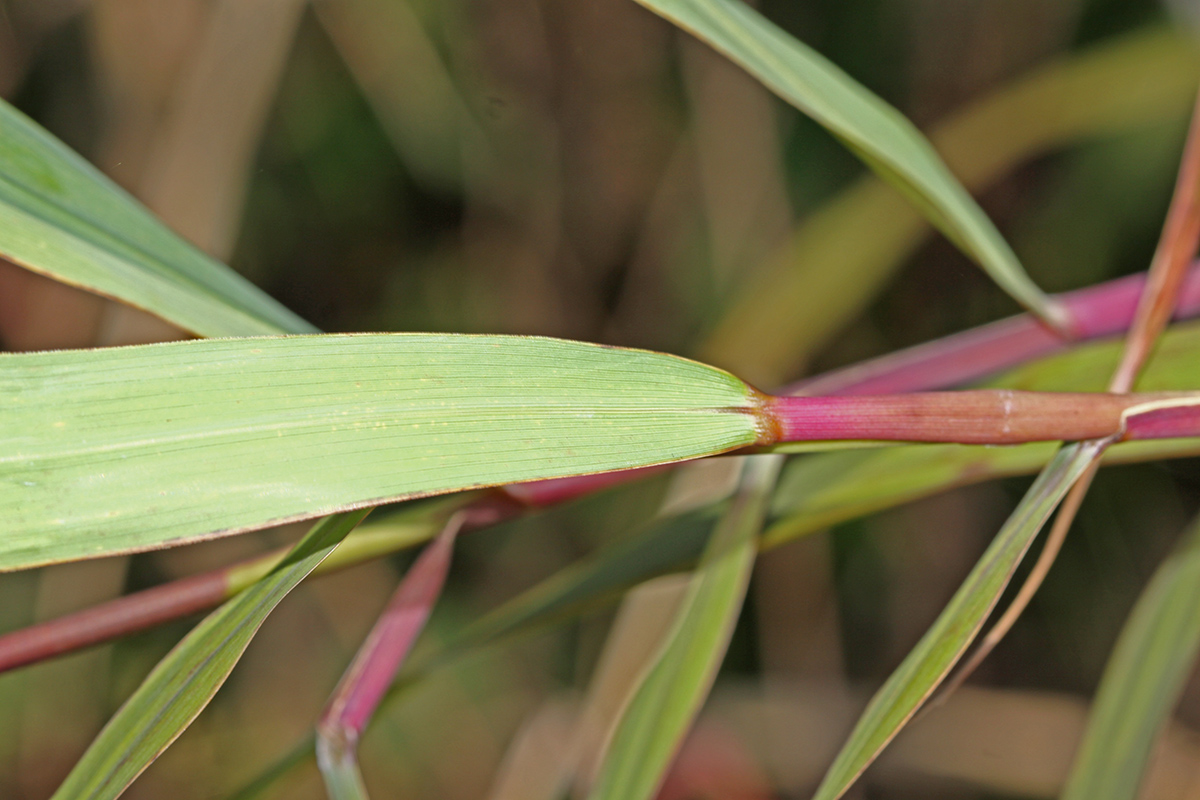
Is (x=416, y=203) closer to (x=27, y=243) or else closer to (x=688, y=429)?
(x=27, y=243)

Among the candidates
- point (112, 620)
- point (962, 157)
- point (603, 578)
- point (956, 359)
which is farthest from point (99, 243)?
point (962, 157)

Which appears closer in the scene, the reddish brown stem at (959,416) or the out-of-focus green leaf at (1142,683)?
the reddish brown stem at (959,416)

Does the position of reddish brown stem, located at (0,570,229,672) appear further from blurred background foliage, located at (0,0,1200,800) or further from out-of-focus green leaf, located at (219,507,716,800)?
blurred background foliage, located at (0,0,1200,800)

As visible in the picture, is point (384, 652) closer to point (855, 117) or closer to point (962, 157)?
point (855, 117)

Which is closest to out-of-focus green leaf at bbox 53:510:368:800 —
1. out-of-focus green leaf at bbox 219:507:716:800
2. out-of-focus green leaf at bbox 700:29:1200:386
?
out-of-focus green leaf at bbox 219:507:716:800

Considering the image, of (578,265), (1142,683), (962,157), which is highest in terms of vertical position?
(962,157)

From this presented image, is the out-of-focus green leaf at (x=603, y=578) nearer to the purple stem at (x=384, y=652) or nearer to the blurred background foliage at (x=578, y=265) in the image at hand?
the purple stem at (x=384, y=652)

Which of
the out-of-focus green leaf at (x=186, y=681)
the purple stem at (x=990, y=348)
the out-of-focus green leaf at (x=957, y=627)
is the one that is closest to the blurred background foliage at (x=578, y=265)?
the purple stem at (x=990, y=348)
